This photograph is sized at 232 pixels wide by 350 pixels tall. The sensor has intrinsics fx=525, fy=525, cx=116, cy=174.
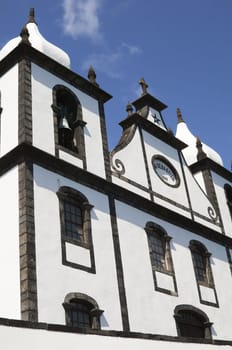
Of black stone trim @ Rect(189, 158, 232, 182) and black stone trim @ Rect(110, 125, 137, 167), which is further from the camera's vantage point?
black stone trim @ Rect(189, 158, 232, 182)

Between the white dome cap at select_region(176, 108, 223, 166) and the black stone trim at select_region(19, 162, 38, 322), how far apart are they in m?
12.3

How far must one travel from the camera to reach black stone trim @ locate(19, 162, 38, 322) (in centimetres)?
1257

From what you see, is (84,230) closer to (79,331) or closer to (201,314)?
(201,314)

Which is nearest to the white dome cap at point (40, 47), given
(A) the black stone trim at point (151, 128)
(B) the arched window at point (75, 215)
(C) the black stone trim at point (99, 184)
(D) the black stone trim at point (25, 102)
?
(D) the black stone trim at point (25, 102)

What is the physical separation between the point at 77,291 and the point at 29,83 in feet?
21.8

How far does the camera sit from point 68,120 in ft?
58.6

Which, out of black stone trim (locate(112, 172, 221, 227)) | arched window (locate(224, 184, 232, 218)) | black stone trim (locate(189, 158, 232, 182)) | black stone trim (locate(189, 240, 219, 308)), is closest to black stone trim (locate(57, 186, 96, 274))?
black stone trim (locate(112, 172, 221, 227))

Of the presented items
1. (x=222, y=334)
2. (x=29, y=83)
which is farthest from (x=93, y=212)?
(x=222, y=334)

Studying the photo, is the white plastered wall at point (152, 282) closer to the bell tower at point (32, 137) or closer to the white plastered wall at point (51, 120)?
the bell tower at point (32, 137)

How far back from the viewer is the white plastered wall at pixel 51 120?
15867mm

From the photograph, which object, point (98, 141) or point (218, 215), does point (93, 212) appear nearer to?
point (98, 141)

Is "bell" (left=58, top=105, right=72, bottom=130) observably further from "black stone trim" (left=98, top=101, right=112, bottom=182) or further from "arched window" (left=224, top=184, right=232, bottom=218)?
"arched window" (left=224, top=184, right=232, bottom=218)

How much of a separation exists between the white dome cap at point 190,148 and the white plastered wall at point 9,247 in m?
12.3

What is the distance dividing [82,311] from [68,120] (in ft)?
22.0
